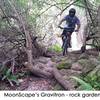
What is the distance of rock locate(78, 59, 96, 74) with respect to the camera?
16.7 ft

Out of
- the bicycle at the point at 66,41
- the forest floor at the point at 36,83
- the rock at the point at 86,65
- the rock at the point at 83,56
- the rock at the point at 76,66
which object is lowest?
the forest floor at the point at 36,83

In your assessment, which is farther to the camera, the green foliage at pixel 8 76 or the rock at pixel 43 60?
the rock at pixel 43 60

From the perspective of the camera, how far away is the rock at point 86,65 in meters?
5.08

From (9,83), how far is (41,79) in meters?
0.65

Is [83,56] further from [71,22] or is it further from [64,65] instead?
[71,22]

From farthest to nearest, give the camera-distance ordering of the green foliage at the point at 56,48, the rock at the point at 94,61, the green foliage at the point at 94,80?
the green foliage at the point at 56,48
the rock at the point at 94,61
the green foliage at the point at 94,80

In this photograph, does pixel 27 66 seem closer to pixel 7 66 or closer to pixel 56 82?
pixel 7 66

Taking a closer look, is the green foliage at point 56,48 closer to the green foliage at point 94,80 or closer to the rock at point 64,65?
the rock at point 64,65

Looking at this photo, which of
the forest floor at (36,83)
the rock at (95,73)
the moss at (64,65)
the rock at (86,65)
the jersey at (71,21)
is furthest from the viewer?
the jersey at (71,21)

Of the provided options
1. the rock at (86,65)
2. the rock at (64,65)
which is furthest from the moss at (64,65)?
the rock at (86,65)

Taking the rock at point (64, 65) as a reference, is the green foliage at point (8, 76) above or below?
below

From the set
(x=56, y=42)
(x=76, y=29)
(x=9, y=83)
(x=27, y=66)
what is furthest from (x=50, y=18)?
(x=9, y=83)

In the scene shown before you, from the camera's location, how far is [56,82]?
5.00m

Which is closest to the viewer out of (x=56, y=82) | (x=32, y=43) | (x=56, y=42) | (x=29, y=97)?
(x=29, y=97)
